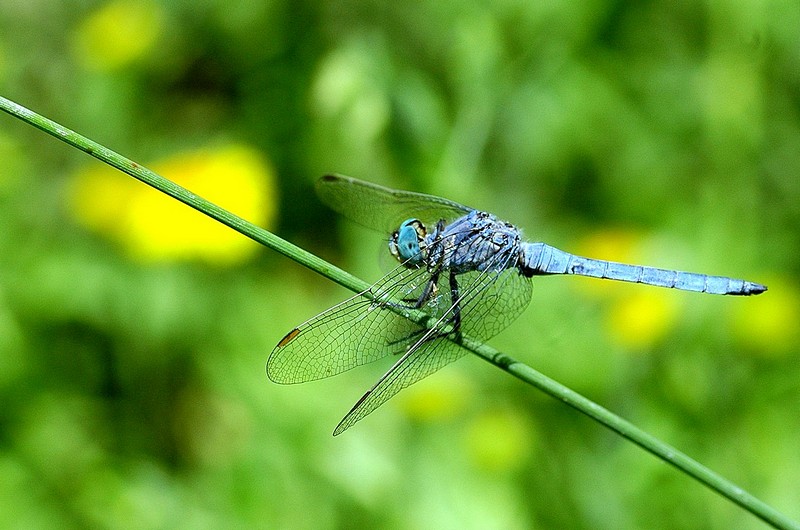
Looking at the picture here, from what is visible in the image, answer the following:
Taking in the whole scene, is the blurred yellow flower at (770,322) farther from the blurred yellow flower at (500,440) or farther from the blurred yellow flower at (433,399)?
the blurred yellow flower at (433,399)

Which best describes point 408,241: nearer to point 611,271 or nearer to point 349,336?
point 349,336

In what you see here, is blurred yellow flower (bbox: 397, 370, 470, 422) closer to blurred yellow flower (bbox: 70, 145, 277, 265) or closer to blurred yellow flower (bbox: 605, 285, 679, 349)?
blurred yellow flower (bbox: 605, 285, 679, 349)

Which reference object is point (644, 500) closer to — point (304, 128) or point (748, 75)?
point (748, 75)

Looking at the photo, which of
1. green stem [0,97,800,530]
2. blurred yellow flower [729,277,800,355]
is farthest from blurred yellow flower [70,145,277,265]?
blurred yellow flower [729,277,800,355]

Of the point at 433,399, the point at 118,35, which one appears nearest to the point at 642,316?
the point at 433,399

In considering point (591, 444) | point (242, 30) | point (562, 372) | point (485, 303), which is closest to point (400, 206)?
point (485, 303)
